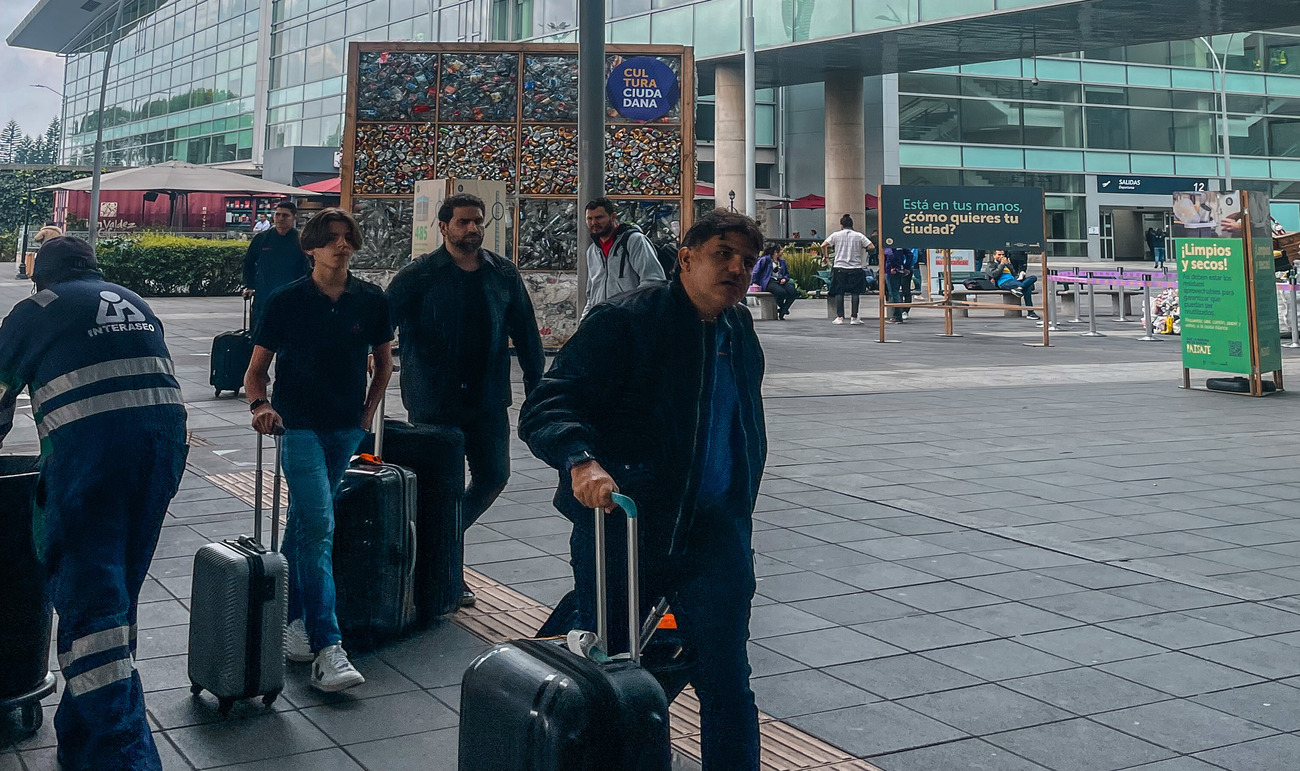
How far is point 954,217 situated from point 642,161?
7304 millimetres

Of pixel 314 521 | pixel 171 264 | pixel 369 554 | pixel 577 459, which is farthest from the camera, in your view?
pixel 171 264

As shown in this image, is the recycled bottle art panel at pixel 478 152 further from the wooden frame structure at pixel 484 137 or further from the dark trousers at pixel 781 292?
the dark trousers at pixel 781 292

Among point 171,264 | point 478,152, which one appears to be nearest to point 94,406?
point 478,152

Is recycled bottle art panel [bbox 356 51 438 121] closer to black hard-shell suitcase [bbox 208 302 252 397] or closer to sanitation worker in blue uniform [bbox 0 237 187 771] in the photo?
black hard-shell suitcase [bbox 208 302 252 397]

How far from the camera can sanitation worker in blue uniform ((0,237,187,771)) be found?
3.48 m

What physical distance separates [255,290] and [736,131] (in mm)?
28209

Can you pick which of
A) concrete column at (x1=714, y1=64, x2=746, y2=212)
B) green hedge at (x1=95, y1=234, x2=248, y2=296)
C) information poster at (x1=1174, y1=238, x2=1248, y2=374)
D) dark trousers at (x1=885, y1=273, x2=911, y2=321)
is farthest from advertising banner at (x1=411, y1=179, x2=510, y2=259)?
concrete column at (x1=714, y1=64, x2=746, y2=212)

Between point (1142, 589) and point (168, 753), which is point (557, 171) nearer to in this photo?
point (1142, 589)

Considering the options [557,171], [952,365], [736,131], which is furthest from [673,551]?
[736,131]

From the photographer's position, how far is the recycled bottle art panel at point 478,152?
595 inches

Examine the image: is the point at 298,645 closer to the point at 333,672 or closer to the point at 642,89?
the point at 333,672

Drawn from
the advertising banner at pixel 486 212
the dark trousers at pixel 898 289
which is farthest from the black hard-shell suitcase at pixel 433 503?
the dark trousers at pixel 898 289

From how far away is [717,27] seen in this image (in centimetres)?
3634

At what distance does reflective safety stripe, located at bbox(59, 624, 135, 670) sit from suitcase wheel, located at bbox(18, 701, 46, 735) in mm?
620
